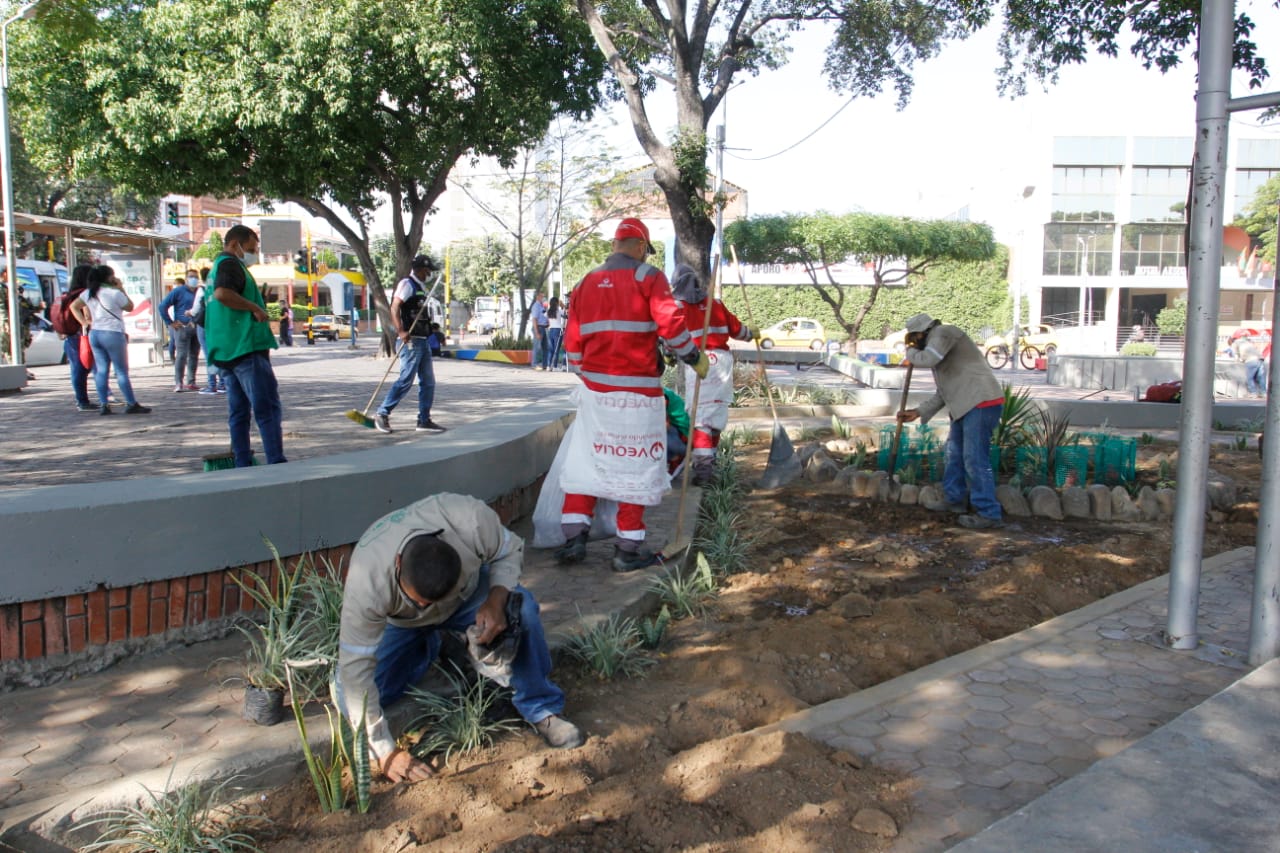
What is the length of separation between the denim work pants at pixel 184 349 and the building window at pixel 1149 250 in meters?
42.0

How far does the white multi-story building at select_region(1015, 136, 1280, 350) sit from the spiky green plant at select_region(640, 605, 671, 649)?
42393mm

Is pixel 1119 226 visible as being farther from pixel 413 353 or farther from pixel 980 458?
pixel 413 353

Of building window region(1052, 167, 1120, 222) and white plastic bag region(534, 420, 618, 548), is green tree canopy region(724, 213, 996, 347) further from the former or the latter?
white plastic bag region(534, 420, 618, 548)

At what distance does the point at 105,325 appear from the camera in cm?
902

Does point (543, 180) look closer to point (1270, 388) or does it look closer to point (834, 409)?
point (834, 409)

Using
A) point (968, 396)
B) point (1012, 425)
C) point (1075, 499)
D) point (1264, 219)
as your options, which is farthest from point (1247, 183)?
point (968, 396)

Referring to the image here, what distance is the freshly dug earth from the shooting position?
9.49 feet

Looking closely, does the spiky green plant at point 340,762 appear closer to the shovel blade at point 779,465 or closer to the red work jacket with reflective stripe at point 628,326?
the red work jacket with reflective stripe at point 628,326

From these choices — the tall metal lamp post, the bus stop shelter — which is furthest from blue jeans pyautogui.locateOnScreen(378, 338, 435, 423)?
the bus stop shelter

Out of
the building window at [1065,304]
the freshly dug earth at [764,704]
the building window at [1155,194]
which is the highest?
the building window at [1155,194]

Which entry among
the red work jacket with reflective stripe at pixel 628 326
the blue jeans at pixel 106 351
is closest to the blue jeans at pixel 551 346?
the blue jeans at pixel 106 351

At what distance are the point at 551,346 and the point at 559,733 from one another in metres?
16.8

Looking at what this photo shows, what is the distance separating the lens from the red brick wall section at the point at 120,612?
3.57m

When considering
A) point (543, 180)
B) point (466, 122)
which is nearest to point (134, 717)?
point (466, 122)
